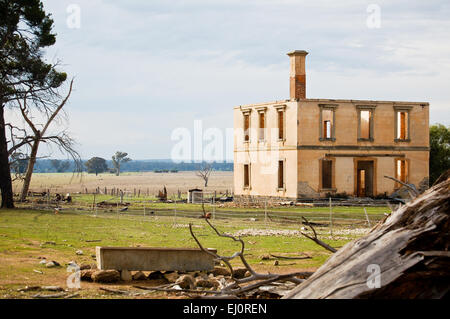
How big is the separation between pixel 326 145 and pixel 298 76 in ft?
15.9

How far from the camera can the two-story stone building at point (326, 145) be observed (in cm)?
3794

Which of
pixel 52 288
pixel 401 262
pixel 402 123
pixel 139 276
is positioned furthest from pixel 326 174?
pixel 401 262

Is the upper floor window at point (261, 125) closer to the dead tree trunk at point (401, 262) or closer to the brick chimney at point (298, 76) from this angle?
the brick chimney at point (298, 76)

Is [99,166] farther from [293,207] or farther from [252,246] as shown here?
[252,246]

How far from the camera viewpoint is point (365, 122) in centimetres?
4150

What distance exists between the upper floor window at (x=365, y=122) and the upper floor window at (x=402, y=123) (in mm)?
1805

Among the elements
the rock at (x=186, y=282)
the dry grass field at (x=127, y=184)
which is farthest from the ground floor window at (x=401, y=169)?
the rock at (x=186, y=282)

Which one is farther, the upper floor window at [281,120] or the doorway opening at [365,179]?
the doorway opening at [365,179]

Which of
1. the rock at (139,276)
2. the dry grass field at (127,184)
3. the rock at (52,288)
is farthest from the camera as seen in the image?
the dry grass field at (127,184)

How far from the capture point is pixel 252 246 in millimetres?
16906

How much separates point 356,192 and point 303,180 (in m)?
4.31

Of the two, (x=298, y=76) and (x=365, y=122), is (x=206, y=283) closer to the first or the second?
(x=298, y=76)
